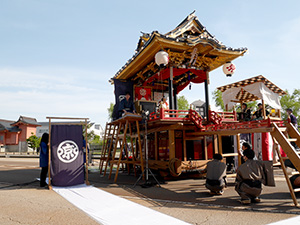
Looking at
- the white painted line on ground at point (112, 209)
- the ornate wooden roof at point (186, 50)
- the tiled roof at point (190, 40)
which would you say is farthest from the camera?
the ornate wooden roof at point (186, 50)

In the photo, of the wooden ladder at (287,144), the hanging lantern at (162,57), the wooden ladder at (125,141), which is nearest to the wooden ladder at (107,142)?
the wooden ladder at (125,141)

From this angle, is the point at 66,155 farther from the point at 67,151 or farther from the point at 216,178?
the point at 216,178

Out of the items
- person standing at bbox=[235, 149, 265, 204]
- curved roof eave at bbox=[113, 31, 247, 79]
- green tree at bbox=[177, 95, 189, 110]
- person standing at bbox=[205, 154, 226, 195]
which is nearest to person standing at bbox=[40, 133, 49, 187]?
person standing at bbox=[205, 154, 226, 195]

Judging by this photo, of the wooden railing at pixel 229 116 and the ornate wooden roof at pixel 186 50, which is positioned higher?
the ornate wooden roof at pixel 186 50

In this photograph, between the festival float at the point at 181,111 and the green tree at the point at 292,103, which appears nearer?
the festival float at the point at 181,111

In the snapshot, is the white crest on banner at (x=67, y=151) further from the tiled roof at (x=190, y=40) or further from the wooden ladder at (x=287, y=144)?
the wooden ladder at (x=287, y=144)

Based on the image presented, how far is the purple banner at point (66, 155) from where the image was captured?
8.18 m

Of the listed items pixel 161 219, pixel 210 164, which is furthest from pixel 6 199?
pixel 210 164

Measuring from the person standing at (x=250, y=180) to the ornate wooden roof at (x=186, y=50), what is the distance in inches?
239

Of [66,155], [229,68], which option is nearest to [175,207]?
[66,155]

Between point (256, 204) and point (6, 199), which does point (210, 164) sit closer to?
point (256, 204)

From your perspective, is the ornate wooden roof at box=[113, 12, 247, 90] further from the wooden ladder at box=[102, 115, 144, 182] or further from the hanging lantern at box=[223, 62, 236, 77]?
the wooden ladder at box=[102, 115, 144, 182]

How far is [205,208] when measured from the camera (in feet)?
17.4

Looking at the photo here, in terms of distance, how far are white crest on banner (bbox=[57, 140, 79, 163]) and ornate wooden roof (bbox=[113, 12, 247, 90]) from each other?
17.8ft
